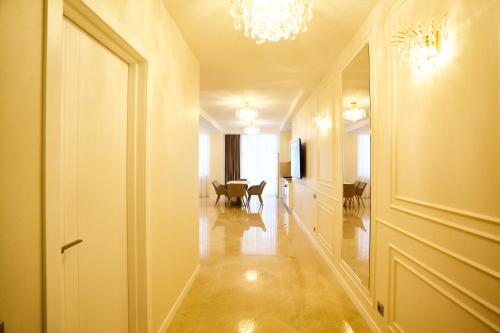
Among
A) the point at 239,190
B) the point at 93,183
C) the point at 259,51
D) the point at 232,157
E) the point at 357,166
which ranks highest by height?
the point at 259,51

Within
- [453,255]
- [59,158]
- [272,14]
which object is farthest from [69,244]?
[453,255]

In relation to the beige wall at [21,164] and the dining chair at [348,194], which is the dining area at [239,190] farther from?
the beige wall at [21,164]

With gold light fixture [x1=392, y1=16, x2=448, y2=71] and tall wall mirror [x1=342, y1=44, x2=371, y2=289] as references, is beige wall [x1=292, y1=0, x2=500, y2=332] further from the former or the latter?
tall wall mirror [x1=342, y1=44, x2=371, y2=289]

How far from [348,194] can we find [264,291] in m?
1.44

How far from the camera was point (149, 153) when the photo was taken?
1648 millimetres

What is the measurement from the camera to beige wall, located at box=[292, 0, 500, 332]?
1021mm

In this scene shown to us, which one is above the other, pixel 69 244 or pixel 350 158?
pixel 350 158

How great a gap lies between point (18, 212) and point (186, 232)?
1.86m

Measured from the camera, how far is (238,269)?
3.03m

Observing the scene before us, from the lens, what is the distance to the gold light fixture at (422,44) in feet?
4.14

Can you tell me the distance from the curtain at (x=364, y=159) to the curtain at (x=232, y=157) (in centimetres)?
748

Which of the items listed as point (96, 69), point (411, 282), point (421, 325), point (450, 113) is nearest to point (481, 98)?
point (450, 113)

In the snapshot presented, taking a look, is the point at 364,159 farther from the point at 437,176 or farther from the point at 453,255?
the point at 453,255

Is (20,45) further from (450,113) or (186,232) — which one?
(186,232)
